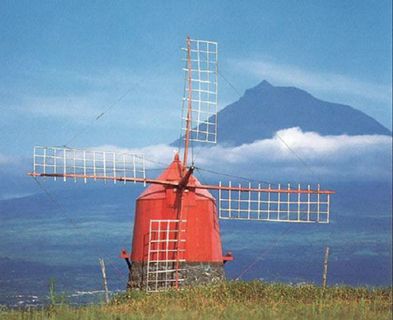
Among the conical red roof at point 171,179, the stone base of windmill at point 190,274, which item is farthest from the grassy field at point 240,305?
the conical red roof at point 171,179

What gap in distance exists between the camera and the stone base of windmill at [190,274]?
23.9m

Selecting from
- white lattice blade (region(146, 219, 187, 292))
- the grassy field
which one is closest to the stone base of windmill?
white lattice blade (region(146, 219, 187, 292))

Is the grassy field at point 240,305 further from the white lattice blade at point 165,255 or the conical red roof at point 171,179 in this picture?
the conical red roof at point 171,179

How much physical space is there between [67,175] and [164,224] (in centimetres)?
290

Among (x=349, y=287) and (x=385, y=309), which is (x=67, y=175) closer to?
(x=349, y=287)

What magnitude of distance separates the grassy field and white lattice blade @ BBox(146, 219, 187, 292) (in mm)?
1803

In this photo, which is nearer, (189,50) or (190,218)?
(190,218)

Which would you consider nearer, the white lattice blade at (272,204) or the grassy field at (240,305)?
the grassy field at (240,305)

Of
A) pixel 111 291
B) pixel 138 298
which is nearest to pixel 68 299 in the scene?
pixel 138 298

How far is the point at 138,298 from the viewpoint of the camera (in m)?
21.0

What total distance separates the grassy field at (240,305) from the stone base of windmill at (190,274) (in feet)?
5.84

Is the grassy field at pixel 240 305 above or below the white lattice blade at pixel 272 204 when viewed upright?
below

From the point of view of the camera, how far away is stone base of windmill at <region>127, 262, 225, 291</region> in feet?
78.5

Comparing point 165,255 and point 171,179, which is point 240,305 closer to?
point 165,255
